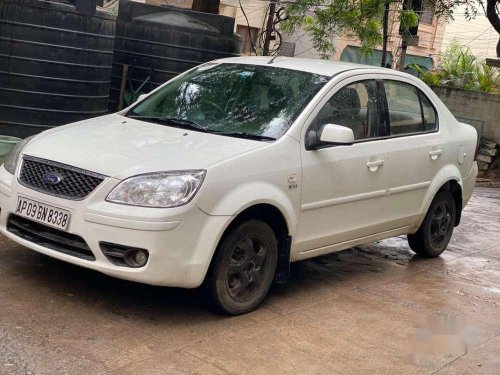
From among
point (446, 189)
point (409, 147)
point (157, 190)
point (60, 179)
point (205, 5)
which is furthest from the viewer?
point (205, 5)

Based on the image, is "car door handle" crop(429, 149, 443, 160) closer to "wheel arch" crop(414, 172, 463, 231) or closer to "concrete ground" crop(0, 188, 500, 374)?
"wheel arch" crop(414, 172, 463, 231)

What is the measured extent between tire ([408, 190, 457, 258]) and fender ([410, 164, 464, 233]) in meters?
0.18

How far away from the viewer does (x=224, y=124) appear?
19.3 ft

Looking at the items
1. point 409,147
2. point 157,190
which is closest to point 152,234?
point 157,190

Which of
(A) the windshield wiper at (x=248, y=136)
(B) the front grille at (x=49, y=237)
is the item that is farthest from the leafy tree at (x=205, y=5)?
(B) the front grille at (x=49, y=237)

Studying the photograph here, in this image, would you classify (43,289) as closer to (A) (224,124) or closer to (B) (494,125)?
(A) (224,124)

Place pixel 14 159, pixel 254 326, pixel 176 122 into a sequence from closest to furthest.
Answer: pixel 254 326 < pixel 14 159 < pixel 176 122

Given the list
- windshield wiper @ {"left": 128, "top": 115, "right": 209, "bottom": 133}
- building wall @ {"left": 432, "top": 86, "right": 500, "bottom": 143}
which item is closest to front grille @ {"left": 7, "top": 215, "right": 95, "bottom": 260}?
windshield wiper @ {"left": 128, "top": 115, "right": 209, "bottom": 133}

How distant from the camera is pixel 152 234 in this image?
4.82 m

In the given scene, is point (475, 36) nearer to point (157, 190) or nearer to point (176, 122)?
point (176, 122)

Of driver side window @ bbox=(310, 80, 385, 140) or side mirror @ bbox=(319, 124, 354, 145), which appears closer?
side mirror @ bbox=(319, 124, 354, 145)

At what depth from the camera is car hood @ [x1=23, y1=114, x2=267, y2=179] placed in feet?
16.6

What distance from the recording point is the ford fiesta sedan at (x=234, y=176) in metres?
4.94

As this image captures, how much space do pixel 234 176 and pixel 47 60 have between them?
4.60 meters
